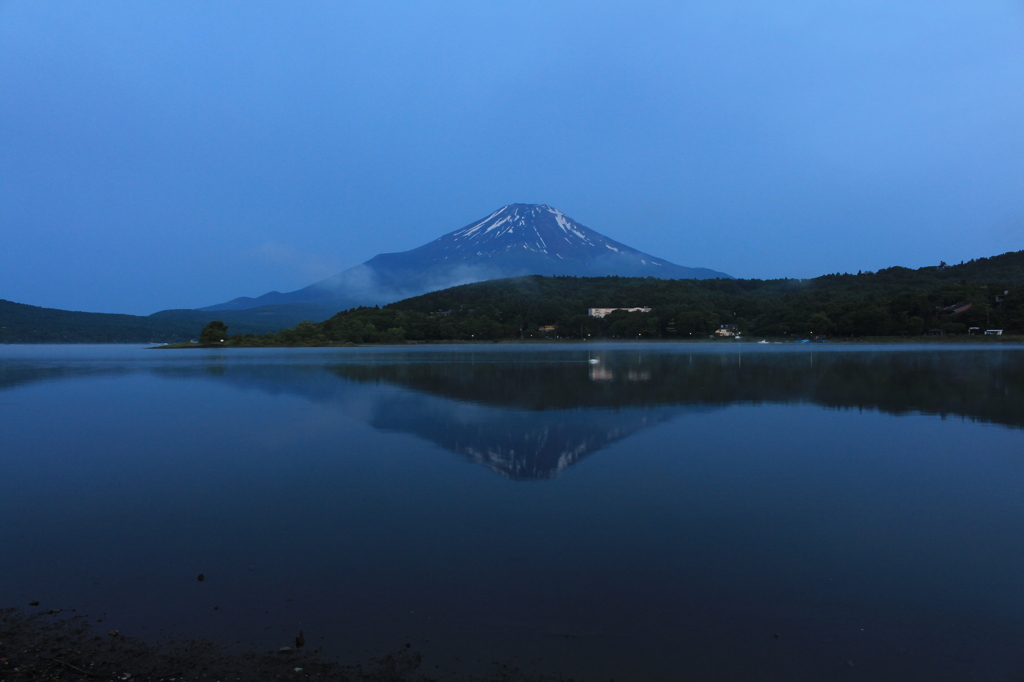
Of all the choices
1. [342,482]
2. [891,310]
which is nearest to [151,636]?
[342,482]

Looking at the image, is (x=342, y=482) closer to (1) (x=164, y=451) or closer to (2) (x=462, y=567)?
(2) (x=462, y=567)

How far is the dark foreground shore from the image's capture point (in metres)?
3.17

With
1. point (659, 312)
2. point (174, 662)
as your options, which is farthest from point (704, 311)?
point (174, 662)

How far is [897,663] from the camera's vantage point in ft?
11.1

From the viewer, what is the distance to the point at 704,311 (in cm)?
9875

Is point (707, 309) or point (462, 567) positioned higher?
point (707, 309)

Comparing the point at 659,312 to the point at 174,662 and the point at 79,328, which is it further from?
the point at 79,328

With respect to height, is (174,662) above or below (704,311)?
below

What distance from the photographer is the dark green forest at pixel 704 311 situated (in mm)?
74562

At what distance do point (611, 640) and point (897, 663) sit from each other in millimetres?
1537

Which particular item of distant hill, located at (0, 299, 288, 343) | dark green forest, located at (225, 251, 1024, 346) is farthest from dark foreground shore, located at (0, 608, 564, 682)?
distant hill, located at (0, 299, 288, 343)

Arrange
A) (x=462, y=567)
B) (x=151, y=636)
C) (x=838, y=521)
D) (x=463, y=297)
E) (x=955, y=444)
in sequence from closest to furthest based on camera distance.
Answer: (x=151, y=636), (x=462, y=567), (x=838, y=521), (x=955, y=444), (x=463, y=297)

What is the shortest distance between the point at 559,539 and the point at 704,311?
323ft

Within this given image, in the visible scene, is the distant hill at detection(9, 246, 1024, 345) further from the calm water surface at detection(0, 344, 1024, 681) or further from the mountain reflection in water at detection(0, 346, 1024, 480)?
the calm water surface at detection(0, 344, 1024, 681)
